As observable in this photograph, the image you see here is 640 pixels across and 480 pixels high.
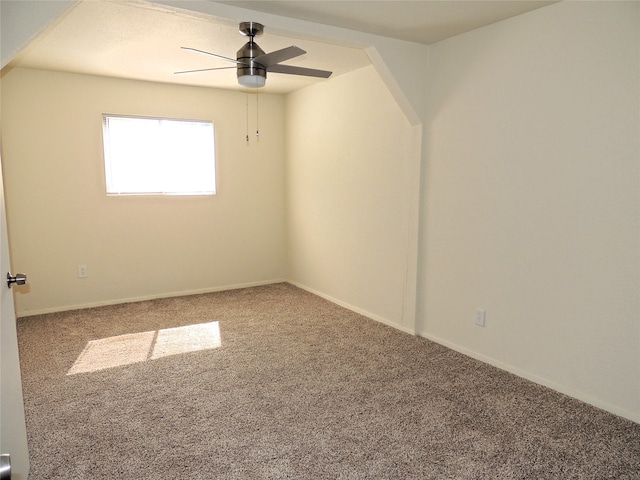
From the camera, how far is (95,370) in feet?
9.93

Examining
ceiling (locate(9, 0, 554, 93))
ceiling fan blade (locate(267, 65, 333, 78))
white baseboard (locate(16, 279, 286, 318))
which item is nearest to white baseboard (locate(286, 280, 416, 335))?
white baseboard (locate(16, 279, 286, 318))

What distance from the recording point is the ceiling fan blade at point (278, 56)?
2.38 m

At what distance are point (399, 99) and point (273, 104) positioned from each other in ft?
7.69

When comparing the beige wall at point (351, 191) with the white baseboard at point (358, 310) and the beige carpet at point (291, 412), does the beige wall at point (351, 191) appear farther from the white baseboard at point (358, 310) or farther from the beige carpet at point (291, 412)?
the beige carpet at point (291, 412)

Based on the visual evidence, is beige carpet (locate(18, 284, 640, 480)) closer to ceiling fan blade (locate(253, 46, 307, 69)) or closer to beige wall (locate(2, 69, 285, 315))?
beige wall (locate(2, 69, 285, 315))

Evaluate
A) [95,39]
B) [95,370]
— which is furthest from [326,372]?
[95,39]

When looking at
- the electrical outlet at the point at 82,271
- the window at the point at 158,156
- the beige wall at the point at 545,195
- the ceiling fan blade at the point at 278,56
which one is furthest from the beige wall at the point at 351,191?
the electrical outlet at the point at 82,271

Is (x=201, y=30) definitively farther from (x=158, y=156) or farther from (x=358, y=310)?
(x=358, y=310)

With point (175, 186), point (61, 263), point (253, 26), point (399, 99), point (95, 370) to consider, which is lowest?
point (95, 370)

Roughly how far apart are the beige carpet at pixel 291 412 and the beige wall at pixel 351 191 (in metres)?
0.65

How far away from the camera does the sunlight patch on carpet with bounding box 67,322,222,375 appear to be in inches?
124

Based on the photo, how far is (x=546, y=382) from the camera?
9.05 feet

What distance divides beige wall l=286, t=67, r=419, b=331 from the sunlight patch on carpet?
152cm

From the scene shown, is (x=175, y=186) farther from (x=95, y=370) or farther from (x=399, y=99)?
(x=399, y=99)
